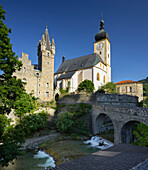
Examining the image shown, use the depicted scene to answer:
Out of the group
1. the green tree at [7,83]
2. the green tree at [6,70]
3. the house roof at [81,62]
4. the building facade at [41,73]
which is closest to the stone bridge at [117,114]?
the building facade at [41,73]

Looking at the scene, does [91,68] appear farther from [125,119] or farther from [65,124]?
[125,119]

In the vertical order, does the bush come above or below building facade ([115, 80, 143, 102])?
below

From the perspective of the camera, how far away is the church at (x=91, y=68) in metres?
39.6

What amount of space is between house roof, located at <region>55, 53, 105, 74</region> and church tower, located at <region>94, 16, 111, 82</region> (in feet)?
17.5

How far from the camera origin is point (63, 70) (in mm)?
47562

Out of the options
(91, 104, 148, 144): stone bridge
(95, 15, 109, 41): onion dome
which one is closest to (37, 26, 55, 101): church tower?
(91, 104, 148, 144): stone bridge

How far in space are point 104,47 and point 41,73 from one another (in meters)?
30.9

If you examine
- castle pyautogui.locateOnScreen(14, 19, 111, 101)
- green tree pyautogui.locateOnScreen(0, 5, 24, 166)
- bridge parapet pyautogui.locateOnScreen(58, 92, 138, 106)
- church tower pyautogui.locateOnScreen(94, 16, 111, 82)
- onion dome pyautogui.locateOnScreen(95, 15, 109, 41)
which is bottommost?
bridge parapet pyautogui.locateOnScreen(58, 92, 138, 106)

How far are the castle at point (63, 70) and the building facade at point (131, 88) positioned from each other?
6.43 m

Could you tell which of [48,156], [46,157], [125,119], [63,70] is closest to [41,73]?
[63,70]

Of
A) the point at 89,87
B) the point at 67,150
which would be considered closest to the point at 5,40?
the point at 67,150

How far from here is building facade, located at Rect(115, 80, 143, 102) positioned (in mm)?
44844

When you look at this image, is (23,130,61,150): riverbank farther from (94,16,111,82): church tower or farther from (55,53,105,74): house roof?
(94,16,111,82): church tower

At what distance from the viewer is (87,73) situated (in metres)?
40.4
